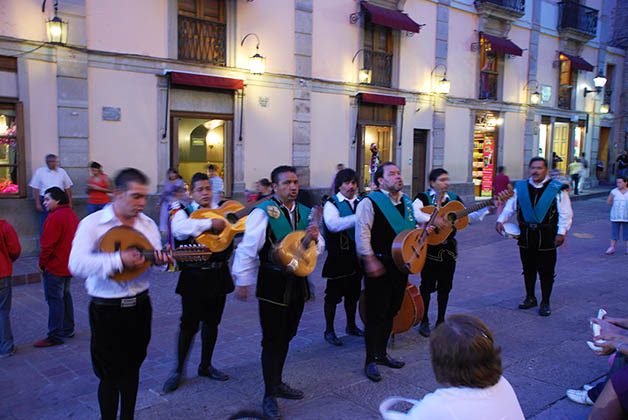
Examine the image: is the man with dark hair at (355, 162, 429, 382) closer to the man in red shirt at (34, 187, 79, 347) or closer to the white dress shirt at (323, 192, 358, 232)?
the white dress shirt at (323, 192, 358, 232)

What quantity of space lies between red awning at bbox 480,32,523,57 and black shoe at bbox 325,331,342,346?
50.8ft

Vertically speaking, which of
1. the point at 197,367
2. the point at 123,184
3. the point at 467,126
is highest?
the point at 467,126

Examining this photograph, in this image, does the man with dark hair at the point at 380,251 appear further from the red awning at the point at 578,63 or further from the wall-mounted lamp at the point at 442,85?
the red awning at the point at 578,63

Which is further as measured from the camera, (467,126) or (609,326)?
(467,126)

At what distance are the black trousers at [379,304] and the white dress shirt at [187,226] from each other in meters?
1.51

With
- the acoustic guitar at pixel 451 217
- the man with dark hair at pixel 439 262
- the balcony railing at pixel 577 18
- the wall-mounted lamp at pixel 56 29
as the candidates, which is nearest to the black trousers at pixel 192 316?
the acoustic guitar at pixel 451 217

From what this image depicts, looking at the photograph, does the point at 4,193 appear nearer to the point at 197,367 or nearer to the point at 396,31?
the point at 197,367

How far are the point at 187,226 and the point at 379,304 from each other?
5.89 ft

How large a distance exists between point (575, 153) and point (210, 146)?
733 inches

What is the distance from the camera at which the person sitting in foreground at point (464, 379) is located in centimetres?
196

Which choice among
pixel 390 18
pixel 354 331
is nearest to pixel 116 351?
pixel 354 331

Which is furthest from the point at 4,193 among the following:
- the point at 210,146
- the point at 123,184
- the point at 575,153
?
the point at 575,153

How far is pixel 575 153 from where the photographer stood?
24.4 metres

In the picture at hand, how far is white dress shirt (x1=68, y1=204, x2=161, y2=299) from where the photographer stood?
321 cm
